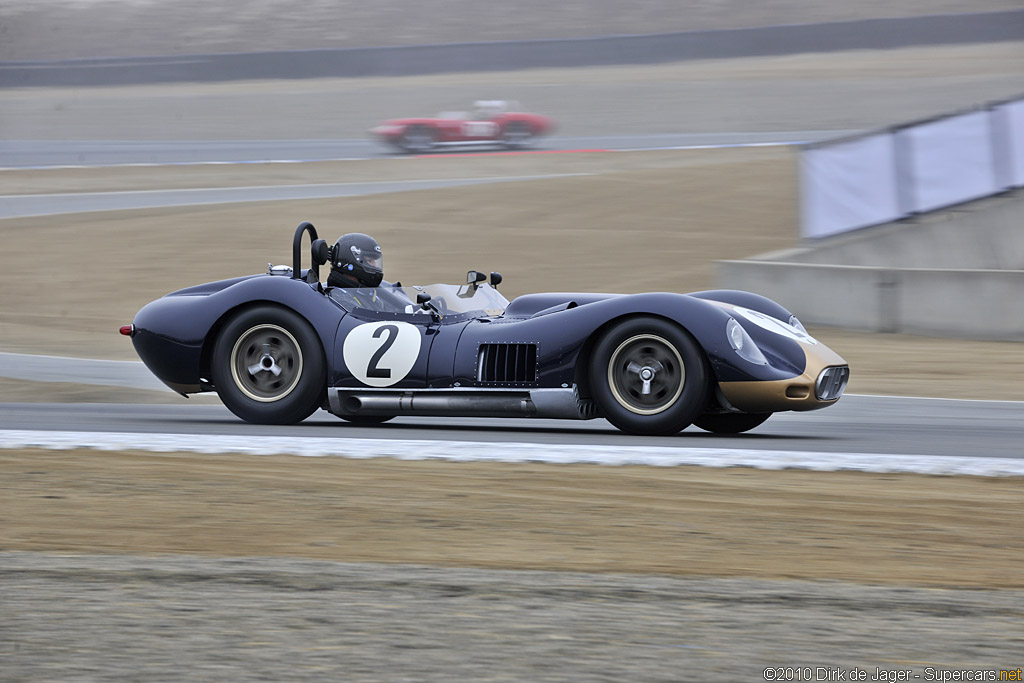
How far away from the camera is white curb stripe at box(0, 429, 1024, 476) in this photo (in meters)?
6.52

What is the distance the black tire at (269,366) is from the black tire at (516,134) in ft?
70.9

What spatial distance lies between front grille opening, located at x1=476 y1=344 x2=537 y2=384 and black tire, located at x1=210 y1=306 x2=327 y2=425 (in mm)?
1088

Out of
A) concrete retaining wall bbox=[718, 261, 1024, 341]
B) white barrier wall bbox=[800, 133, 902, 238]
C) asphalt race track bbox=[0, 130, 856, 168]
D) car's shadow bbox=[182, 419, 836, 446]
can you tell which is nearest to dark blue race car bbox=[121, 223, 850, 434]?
car's shadow bbox=[182, 419, 836, 446]

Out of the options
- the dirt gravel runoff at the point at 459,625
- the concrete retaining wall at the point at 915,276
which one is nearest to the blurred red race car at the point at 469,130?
the concrete retaining wall at the point at 915,276

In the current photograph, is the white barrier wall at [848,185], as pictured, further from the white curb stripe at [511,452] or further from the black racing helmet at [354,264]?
the white curb stripe at [511,452]

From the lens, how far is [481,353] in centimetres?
772

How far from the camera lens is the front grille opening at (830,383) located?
7277mm

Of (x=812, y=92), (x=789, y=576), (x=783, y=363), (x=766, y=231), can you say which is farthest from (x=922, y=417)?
(x=812, y=92)

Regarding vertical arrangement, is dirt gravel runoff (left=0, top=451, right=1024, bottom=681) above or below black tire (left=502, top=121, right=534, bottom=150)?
below

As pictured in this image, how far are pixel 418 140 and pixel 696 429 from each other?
2138cm

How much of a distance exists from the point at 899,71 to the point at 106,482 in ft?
106

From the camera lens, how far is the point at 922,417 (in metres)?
8.97

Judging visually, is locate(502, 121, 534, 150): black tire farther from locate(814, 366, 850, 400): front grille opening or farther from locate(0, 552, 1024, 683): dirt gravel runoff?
locate(0, 552, 1024, 683): dirt gravel runoff

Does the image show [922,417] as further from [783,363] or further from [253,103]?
[253,103]
